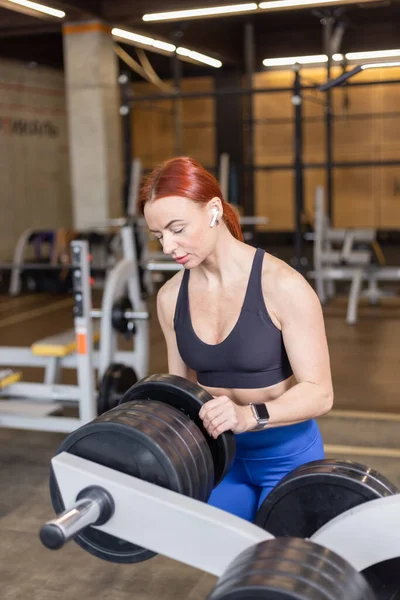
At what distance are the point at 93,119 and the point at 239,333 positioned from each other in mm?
6372

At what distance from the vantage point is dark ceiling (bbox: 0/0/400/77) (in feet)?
25.5

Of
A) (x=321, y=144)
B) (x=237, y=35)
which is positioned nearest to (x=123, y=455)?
(x=237, y=35)

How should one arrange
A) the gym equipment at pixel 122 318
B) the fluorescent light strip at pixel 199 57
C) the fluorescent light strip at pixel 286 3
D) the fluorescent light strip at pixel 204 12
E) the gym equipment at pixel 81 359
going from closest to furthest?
the gym equipment at pixel 81 359 < the gym equipment at pixel 122 318 < the fluorescent light strip at pixel 286 3 < the fluorescent light strip at pixel 204 12 < the fluorescent light strip at pixel 199 57

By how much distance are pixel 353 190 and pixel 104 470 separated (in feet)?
30.5

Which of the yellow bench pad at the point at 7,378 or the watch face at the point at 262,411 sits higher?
the watch face at the point at 262,411

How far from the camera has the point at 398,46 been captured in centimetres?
Answer: 912

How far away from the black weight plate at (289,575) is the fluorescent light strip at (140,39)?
6.98m

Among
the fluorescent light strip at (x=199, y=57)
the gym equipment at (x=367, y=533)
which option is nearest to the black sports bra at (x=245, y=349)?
the gym equipment at (x=367, y=533)

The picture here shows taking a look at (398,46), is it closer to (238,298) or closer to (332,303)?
(332,303)

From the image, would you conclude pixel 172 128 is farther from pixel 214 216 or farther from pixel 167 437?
pixel 167 437

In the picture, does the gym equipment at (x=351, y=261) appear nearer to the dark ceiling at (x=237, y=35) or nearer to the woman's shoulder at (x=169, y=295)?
the dark ceiling at (x=237, y=35)

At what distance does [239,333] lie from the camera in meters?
1.44

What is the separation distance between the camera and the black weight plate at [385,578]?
1.28m

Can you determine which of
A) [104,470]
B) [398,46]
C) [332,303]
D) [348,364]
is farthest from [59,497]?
[398,46]
